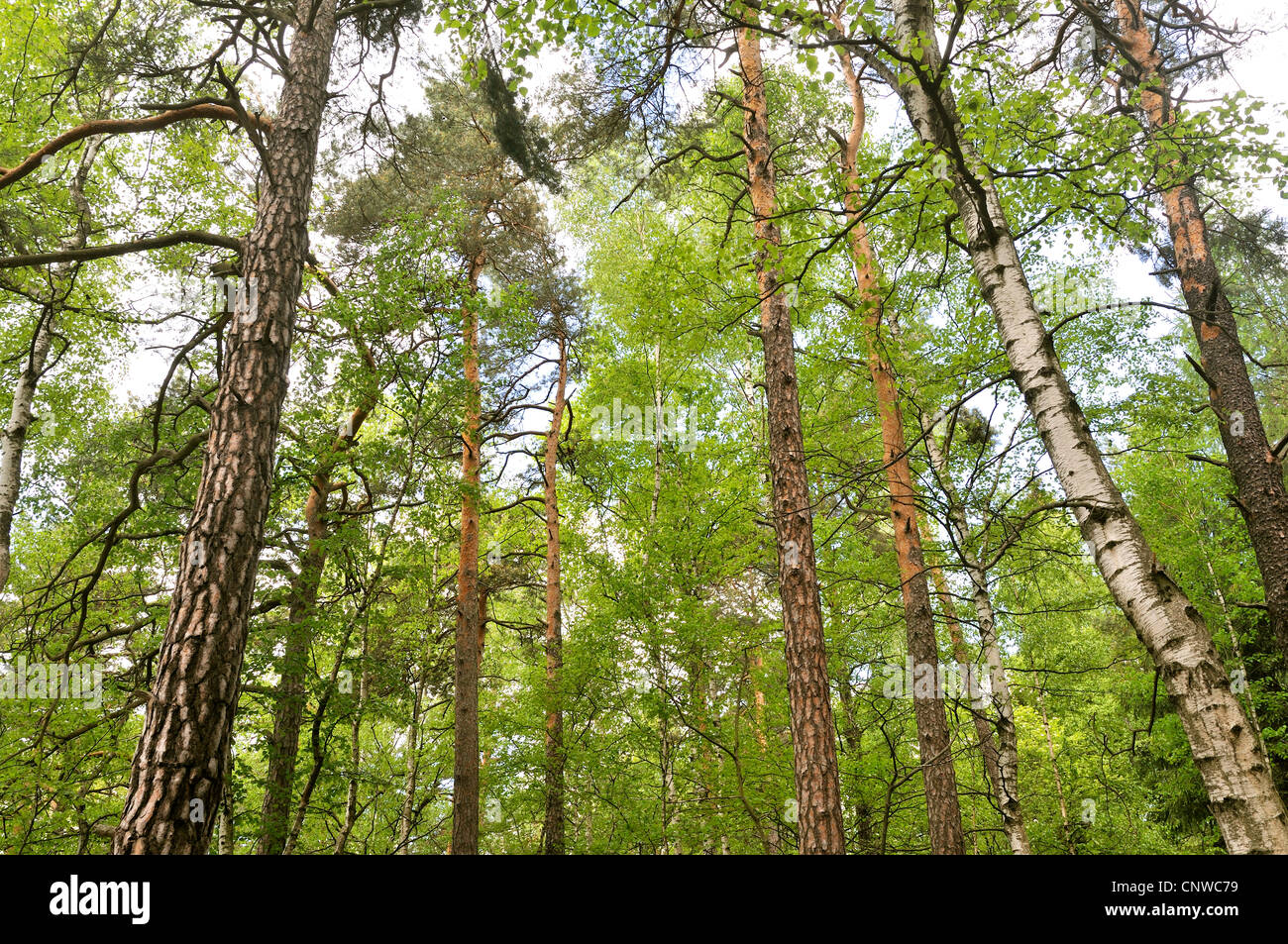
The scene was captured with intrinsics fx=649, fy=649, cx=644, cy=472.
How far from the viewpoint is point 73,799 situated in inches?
285

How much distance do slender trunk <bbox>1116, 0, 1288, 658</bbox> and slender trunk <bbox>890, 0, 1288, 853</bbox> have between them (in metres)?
3.54

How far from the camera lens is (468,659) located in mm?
9602

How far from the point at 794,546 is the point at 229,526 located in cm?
409

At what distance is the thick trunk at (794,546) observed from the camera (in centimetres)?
485

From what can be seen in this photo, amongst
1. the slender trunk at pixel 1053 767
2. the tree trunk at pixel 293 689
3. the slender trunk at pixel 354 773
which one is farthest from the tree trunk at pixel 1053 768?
the tree trunk at pixel 293 689

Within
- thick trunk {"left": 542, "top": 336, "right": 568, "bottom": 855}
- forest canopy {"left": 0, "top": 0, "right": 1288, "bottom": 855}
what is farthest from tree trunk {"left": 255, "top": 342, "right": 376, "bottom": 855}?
thick trunk {"left": 542, "top": 336, "right": 568, "bottom": 855}

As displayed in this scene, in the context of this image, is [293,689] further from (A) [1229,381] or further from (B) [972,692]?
(A) [1229,381]

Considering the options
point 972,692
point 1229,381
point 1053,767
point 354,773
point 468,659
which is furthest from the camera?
point 1053,767

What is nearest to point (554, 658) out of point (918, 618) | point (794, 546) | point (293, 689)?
point (293, 689)

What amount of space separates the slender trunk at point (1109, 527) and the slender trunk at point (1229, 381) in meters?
3.54

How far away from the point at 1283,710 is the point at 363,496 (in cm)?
1689

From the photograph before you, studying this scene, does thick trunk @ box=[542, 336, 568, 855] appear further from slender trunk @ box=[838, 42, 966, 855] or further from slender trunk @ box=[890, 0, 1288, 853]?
slender trunk @ box=[890, 0, 1288, 853]

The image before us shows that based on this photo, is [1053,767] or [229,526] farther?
[1053,767]

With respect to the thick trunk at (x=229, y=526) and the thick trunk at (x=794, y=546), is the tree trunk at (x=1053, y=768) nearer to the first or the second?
the thick trunk at (x=794, y=546)
